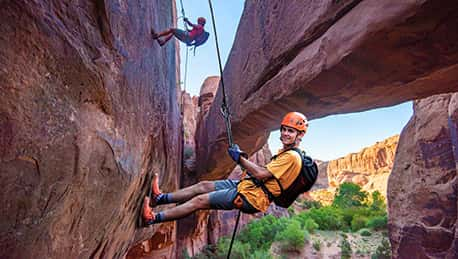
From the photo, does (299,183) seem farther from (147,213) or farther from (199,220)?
(199,220)

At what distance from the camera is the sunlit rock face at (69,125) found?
1192 millimetres

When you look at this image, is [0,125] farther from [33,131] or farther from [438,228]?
[438,228]

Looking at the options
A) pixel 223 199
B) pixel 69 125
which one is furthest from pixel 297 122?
pixel 69 125

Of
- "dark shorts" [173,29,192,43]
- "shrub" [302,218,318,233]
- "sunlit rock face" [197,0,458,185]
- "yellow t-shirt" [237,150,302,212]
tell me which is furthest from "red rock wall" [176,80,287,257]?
"yellow t-shirt" [237,150,302,212]

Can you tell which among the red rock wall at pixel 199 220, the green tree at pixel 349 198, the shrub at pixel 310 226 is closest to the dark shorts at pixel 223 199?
the red rock wall at pixel 199 220

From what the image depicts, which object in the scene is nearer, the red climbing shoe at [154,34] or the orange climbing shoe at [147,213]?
the orange climbing shoe at [147,213]

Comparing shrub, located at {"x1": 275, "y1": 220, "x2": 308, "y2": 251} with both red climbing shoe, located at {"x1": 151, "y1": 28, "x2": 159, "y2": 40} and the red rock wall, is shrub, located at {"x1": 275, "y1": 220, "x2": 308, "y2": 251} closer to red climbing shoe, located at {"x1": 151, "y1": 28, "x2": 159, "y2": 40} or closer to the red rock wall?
the red rock wall

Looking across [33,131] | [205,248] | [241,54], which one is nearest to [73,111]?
[33,131]

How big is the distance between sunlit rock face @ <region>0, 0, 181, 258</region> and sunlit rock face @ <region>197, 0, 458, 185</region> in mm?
2057

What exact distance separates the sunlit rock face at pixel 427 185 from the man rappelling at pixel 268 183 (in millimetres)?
3674

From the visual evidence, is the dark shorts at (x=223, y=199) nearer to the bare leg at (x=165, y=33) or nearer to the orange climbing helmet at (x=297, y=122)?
the orange climbing helmet at (x=297, y=122)

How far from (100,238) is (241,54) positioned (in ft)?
14.1

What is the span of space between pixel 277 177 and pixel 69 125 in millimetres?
1893

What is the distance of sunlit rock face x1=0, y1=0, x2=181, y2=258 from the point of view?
1.19 metres
